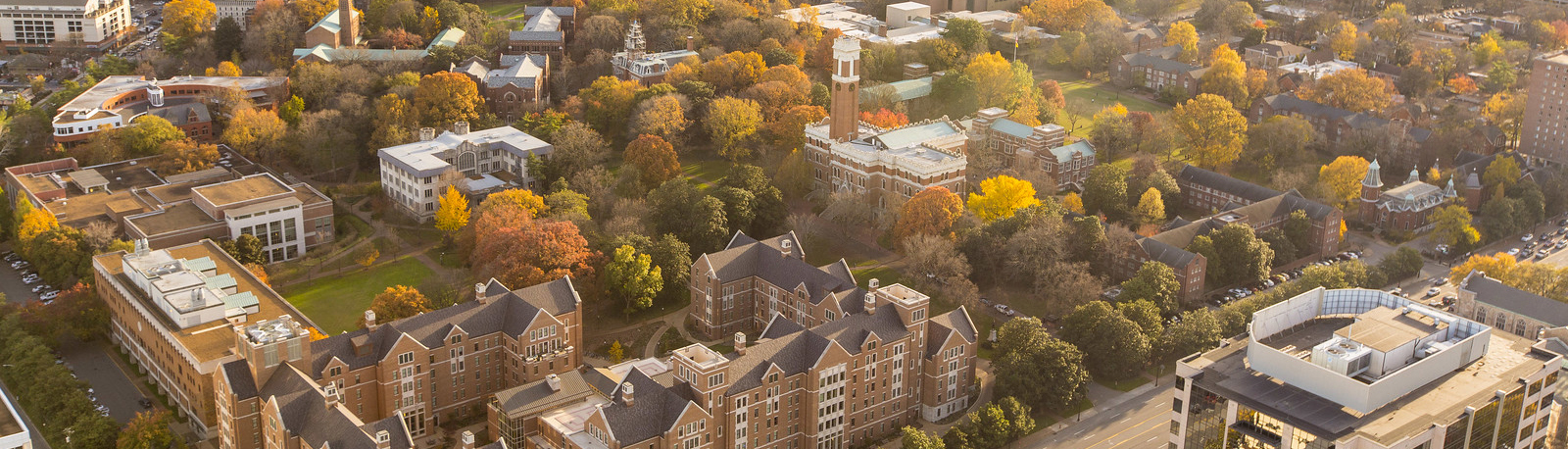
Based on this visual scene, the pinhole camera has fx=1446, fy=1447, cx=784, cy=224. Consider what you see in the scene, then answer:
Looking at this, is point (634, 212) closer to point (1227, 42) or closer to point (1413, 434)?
point (1413, 434)

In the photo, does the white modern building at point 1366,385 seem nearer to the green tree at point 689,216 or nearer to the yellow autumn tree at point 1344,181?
the green tree at point 689,216

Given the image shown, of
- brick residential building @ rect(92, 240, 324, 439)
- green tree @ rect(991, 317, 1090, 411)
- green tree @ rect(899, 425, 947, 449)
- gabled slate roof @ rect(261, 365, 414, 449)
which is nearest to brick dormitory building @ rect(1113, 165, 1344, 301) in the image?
green tree @ rect(991, 317, 1090, 411)

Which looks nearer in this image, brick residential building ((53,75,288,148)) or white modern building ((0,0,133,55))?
brick residential building ((53,75,288,148))

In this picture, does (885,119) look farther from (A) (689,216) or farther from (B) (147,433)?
(B) (147,433)

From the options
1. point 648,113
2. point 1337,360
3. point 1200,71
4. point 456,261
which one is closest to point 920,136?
point 648,113

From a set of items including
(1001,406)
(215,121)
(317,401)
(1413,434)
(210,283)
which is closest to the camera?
(1413,434)

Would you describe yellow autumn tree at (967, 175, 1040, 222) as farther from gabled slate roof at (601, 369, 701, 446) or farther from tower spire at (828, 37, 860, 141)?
gabled slate roof at (601, 369, 701, 446)

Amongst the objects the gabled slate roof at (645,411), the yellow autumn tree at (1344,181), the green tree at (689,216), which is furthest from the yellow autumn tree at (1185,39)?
the gabled slate roof at (645,411)
